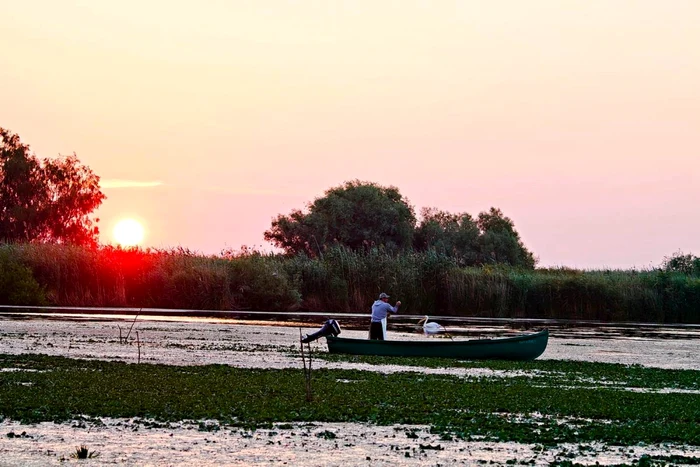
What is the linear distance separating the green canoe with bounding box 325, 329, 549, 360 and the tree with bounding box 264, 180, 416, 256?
67.4 m

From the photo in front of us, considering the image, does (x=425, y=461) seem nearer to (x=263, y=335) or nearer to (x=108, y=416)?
(x=108, y=416)

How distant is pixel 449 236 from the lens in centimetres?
10956

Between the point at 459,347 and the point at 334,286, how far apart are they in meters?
30.5

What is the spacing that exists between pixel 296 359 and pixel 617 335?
68.7 feet

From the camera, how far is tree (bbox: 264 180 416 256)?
328 ft

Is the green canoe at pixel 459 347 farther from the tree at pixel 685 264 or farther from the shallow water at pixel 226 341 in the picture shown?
the tree at pixel 685 264

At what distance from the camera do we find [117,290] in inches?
2296

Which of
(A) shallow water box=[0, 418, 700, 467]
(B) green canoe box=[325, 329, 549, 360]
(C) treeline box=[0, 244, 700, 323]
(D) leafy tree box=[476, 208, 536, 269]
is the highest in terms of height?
(D) leafy tree box=[476, 208, 536, 269]

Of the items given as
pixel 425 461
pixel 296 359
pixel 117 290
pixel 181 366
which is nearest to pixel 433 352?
pixel 296 359

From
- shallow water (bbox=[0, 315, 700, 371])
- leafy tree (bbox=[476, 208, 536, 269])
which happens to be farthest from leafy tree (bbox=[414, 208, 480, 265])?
shallow water (bbox=[0, 315, 700, 371])

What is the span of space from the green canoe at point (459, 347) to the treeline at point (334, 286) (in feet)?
92.2

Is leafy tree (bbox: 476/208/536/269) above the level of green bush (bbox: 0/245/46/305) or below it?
above

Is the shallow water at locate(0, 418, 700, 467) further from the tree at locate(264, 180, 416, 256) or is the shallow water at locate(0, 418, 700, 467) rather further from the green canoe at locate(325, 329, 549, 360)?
the tree at locate(264, 180, 416, 256)

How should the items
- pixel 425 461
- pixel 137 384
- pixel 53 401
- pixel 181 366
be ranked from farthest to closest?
pixel 181 366 → pixel 137 384 → pixel 53 401 → pixel 425 461
